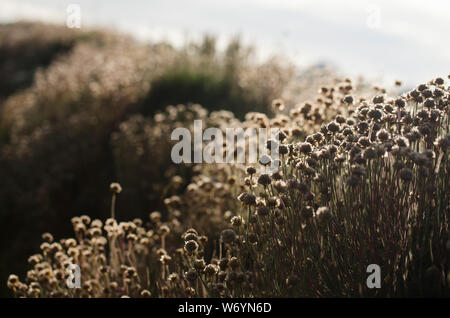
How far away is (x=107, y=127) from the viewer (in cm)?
656

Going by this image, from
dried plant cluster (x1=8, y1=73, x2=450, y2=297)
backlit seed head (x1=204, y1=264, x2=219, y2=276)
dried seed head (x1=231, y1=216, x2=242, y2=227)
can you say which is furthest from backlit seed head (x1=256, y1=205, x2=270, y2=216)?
backlit seed head (x1=204, y1=264, x2=219, y2=276)

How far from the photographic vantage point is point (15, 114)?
27.4 feet

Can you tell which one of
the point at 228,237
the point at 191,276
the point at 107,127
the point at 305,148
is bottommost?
the point at 191,276

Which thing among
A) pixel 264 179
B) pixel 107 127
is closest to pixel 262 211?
pixel 264 179

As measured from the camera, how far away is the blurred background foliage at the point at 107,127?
511 centimetres

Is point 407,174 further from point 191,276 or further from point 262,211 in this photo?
point 191,276

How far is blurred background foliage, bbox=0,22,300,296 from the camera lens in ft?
16.8

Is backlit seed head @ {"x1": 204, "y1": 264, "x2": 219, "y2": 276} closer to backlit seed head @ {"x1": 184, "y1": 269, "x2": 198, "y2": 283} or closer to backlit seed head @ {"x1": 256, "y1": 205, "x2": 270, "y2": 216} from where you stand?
backlit seed head @ {"x1": 184, "y1": 269, "x2": 198, "y2": 283}

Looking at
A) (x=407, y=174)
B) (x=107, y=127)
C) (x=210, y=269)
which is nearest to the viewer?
(x=407, y=174)

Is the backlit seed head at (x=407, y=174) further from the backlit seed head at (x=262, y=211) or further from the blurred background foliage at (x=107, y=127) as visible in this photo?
the blurred background foliage at (x=107, y=127)
